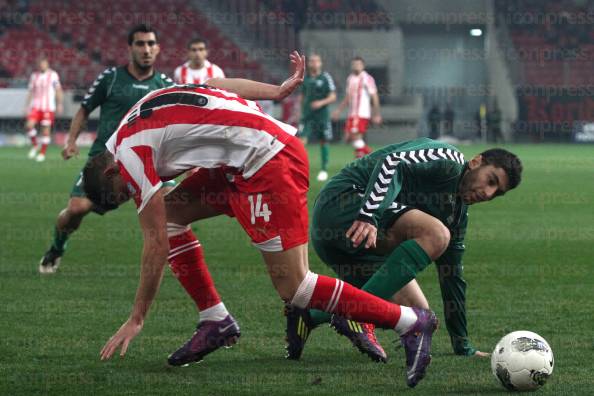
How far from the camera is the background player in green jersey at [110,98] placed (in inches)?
344

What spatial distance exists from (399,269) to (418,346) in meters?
0.52

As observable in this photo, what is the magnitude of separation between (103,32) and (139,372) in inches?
1271

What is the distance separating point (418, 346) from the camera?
4.89 meters

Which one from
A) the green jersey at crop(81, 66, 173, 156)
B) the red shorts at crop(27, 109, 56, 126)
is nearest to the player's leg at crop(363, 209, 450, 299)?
the green jersey at crop(81, 66, 173, 156)

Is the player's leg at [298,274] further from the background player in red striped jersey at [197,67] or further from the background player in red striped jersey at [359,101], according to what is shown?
the background player in red striped jersey at [359,101]

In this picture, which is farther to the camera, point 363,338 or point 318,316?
point 318,316

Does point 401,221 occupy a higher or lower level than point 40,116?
higher

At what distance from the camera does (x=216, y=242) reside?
35.2 ft

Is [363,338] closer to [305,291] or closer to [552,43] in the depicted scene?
[305,291]

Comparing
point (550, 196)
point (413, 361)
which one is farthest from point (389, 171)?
point (550, 196)

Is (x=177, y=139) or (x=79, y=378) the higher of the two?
(x=177, y=139)

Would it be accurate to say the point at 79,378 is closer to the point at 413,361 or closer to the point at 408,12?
the point at 413,361

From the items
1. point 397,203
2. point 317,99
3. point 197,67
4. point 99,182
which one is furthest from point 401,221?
point 317,99

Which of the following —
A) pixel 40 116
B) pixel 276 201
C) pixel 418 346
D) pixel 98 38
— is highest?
pixel 98 38
